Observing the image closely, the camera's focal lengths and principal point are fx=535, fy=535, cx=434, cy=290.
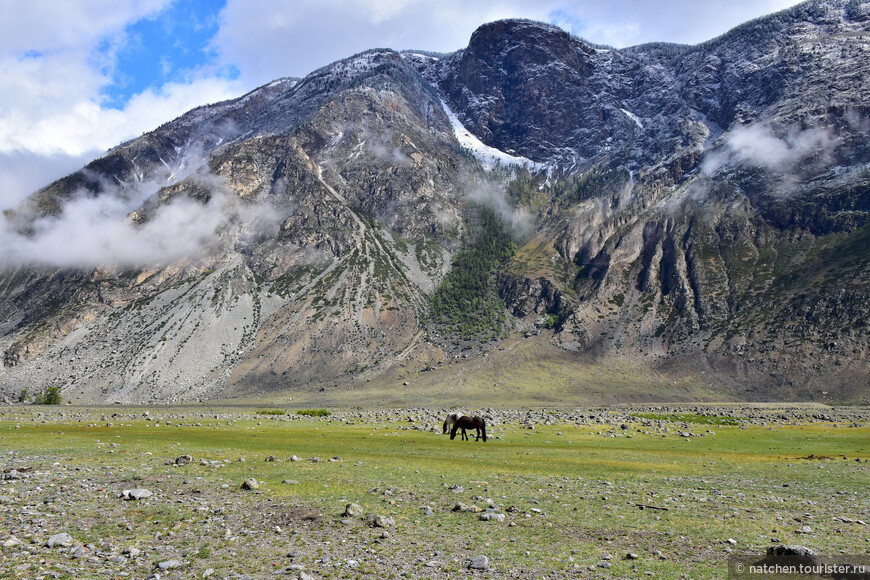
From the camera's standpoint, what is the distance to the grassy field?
1131 centimetres

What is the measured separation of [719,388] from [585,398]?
120 ft

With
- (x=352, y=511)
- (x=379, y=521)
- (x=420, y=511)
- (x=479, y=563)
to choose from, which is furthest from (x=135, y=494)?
(x=479, y=563)

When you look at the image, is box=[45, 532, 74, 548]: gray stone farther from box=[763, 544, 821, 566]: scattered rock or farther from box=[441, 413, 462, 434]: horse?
box=[441, 413, 462, 434]: horse

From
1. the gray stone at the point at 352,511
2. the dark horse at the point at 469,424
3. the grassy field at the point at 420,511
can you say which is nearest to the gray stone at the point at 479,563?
the grassy field at the point at 420,511

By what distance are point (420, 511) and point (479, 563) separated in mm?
4921

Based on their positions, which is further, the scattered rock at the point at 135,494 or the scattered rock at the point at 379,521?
the scattered rock at the point at 135,494

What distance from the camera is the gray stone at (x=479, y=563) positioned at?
10992mm

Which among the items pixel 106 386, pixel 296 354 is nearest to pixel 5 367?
pixel 106 386

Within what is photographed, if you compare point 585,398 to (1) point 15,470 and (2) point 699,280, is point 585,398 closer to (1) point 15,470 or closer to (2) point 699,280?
(2) point 699,280

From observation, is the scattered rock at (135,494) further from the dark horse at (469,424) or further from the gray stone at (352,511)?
the dark horse at (469,424)

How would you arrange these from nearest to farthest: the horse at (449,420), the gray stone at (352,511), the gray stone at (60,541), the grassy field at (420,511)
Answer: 1. the grassy field at (420,511)
2. the gray stone at (60,541)
3. the gray stone at (352,511)
4. the horse at (449,420)

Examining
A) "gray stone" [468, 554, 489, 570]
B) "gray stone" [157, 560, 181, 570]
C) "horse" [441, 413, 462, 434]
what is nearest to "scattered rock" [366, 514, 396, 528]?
"gray stone" [468, 554, 489, 570]

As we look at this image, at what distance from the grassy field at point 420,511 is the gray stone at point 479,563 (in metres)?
0.16

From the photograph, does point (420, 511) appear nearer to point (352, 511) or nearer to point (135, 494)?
point (352, 511)
